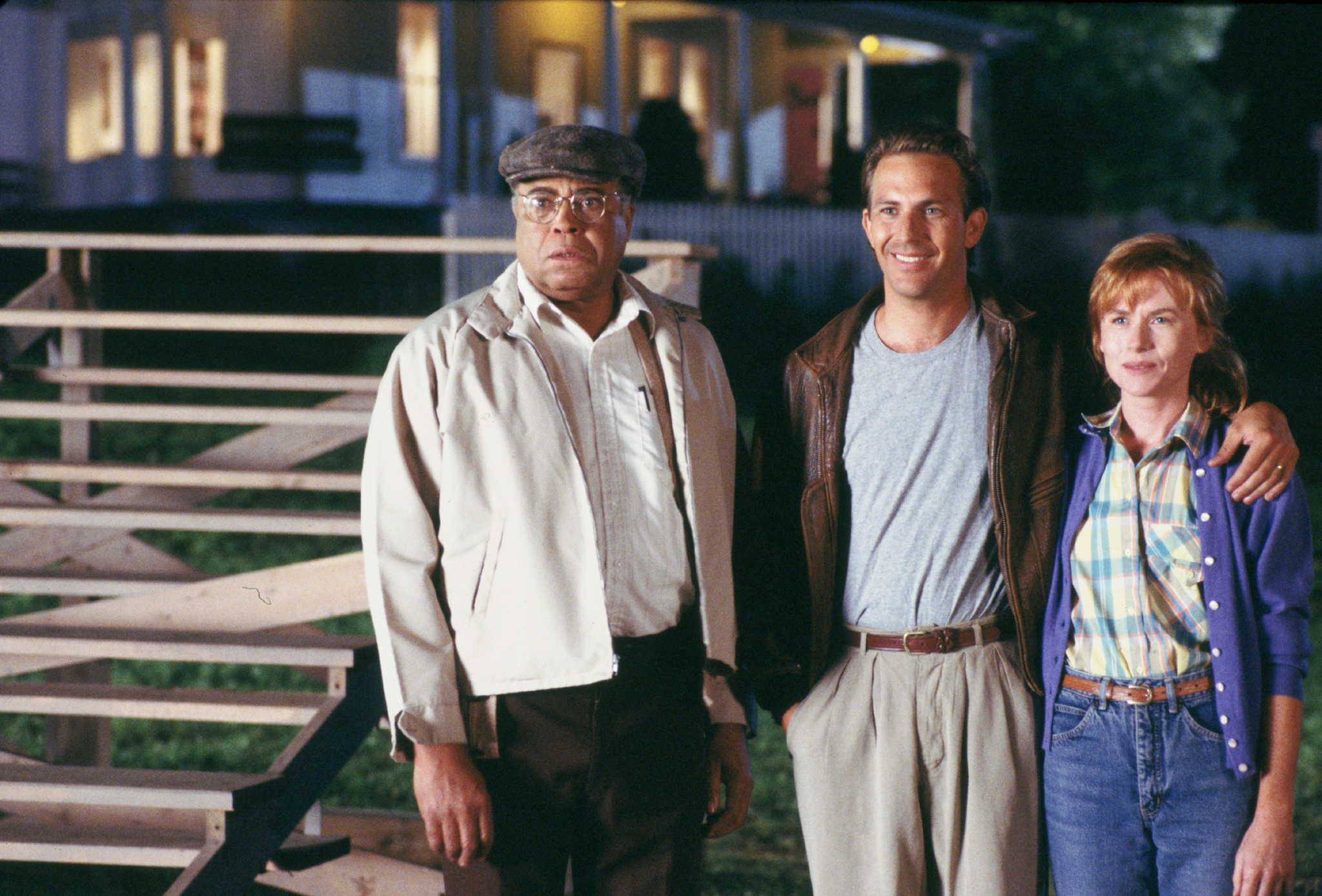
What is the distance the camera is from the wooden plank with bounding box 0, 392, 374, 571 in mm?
5527

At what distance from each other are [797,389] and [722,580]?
1.71 ft

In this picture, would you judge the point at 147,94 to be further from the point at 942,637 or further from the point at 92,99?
the point at 942,637

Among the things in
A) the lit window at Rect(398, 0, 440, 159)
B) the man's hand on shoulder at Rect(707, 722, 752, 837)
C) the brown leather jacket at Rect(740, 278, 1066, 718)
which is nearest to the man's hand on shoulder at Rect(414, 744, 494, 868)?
the man's hand on shoulder at Rect(707, 722, 752, 837)

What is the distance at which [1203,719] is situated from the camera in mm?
2754

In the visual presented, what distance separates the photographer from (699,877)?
298cm

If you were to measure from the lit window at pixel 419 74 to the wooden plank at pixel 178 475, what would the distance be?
41.4 feet

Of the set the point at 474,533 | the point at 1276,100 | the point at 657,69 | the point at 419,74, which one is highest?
the point at 1276,100

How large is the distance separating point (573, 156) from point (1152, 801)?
1.70 m

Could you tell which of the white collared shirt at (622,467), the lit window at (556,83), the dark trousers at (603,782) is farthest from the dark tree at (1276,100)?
the dark trousers at (603,782)

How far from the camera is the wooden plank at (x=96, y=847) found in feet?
13.1

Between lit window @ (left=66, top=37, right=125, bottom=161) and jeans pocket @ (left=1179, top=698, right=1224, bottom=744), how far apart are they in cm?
1724

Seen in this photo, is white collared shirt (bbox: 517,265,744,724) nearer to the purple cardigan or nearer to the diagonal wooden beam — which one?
the purple cardigan

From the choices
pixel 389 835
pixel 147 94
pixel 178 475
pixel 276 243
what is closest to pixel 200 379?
pixel 178 475

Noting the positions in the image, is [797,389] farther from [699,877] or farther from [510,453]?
[699,877]
